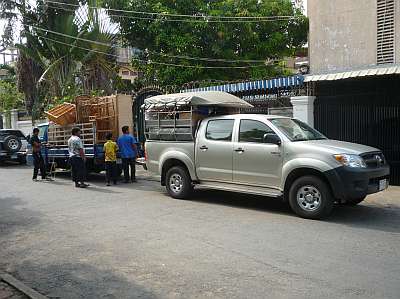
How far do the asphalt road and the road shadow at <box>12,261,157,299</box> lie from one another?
1 cm

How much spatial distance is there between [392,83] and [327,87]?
6.05 ft

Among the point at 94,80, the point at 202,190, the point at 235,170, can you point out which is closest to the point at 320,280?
the point at 235,170

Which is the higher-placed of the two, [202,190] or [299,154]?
[299,154]

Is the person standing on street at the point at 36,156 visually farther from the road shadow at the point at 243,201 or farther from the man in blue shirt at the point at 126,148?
the road shadow at the point at 243,201

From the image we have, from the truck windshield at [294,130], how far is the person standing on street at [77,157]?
232 inches

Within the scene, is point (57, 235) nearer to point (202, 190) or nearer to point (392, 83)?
point (202, 190)

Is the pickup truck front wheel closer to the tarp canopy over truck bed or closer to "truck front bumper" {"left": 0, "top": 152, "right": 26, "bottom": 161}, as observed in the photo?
the tarp canopy over truck bed

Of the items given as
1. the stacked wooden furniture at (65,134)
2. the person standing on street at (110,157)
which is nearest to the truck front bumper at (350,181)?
the person standing on street at (110,157)

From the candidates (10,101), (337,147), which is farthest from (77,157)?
(10,101)

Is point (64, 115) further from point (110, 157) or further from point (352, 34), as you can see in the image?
point (352, 34)

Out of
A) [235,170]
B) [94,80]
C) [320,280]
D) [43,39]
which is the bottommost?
[320,280]

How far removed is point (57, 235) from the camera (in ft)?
23.1

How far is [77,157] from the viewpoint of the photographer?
480 inches

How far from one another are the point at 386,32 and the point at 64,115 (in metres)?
9.62
